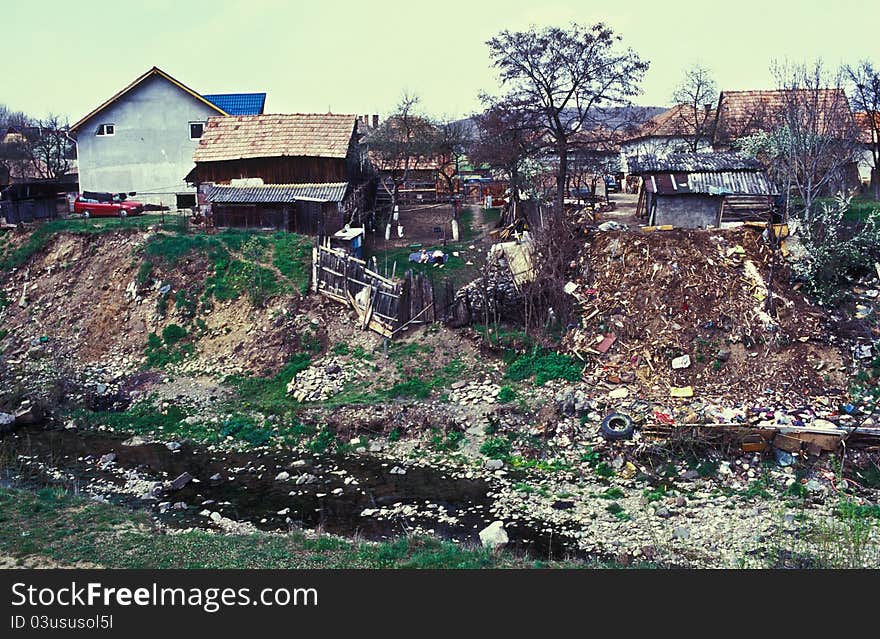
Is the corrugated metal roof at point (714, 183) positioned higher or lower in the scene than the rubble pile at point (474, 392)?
higher

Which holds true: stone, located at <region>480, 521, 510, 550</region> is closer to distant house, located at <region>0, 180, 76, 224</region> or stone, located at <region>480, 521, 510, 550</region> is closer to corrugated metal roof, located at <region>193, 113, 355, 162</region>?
corrugated metal roof, located at <region>193, 113, 355, 162</region>

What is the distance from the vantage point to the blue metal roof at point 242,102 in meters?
38.5

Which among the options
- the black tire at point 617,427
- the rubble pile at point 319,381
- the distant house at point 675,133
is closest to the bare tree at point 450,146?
the distant house at point 675,133

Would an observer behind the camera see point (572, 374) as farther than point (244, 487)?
Yes

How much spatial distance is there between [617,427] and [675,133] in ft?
93.0

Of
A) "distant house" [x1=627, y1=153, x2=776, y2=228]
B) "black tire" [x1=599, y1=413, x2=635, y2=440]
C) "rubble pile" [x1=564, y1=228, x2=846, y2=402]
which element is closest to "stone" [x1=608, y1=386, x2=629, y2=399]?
"rubble pile" [x1=564, y1=228, x2=846, y2=402]

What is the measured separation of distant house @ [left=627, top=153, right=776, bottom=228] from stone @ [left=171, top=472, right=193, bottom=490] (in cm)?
1737

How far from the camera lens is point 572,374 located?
65.9ft

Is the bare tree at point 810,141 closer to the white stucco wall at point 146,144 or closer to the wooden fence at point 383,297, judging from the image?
the wooden fence at point 383,297

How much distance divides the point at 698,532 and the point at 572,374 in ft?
21.8

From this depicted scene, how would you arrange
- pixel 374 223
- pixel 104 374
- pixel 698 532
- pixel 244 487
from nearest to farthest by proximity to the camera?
pixel 698 532, pixel 244 487, pixel 104 374, pixel 374 223

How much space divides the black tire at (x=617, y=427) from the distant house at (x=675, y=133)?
73.6 ft
